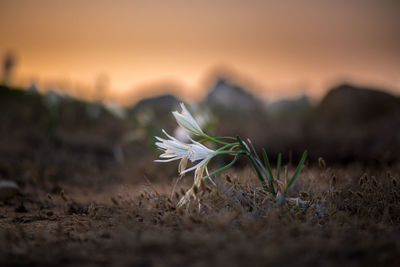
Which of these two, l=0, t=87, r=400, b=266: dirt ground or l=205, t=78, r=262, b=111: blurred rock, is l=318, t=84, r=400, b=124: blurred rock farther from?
l=205, t=78, r=262, b=111: blurred rock

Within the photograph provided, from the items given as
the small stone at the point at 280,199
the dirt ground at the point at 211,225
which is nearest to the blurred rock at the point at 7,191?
the dirt ground at the point at 211,225

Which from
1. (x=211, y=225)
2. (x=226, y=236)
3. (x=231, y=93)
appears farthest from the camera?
(x=231, y=93)

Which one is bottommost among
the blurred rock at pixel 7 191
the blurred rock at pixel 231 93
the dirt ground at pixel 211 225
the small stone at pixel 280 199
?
the blurred rock at pixel 7 191

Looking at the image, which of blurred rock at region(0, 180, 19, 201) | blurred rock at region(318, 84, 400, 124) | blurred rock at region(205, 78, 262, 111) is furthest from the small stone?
blurred rock at region(205, 78, 262, 111)

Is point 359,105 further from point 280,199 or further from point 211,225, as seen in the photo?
point 211,225

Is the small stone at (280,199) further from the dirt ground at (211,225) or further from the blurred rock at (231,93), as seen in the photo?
the blurred rock at (231,93)

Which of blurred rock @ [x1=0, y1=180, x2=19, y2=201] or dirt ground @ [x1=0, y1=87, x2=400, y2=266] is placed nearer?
dirt ground @ [x1=0, y1=87, x2=400, y2=266]

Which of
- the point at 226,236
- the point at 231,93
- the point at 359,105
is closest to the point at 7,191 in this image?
the point at 226,236

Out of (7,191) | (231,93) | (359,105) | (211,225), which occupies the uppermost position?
(231,93)

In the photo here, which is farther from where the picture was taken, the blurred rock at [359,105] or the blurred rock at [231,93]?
the blurred rock at [231,93]

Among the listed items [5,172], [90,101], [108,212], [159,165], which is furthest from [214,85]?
[108,212]

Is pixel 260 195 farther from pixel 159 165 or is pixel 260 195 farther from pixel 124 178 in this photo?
pixel 159 165
